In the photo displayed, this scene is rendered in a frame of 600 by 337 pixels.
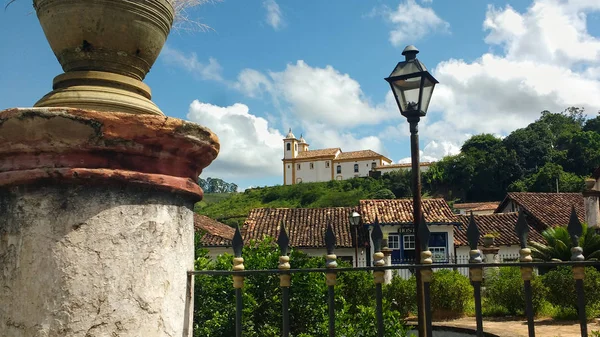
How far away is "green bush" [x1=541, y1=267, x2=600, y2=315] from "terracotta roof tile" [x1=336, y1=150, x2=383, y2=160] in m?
60.7

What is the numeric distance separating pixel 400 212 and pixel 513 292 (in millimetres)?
11382

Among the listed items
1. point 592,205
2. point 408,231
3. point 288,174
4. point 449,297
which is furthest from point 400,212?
point 288,174

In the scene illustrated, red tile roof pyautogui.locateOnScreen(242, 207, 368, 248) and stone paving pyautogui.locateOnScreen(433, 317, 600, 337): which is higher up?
red tile roof pyautogui.locateOnScreen(242, 207, 368, 248)

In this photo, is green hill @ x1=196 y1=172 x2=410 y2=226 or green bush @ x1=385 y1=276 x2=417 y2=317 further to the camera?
green hill @ x1=196 y1=172 x2=410 y2=226

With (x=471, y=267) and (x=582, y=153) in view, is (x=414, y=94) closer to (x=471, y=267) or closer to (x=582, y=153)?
(x=471, y=267)

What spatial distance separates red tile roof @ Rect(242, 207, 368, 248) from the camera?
2177 centimetres

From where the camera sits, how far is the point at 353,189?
62.3m

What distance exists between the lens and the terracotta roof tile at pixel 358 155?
72238 mm

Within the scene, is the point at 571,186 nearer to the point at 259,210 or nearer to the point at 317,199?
the point at 317,199

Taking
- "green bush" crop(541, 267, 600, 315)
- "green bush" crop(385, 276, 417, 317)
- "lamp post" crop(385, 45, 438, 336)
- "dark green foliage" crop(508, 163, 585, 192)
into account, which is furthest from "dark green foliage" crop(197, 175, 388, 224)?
"lamp post" crop(385, 45, 438, 336)

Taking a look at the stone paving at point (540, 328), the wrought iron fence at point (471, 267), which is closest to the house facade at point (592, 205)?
the stone paving at point (540, 328)

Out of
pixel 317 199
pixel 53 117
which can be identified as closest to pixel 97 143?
pixel 53 117

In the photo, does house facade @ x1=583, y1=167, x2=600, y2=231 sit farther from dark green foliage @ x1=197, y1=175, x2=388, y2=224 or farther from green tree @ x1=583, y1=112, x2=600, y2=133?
green tree @ x1=583, y1=112, x2=600, y2=133

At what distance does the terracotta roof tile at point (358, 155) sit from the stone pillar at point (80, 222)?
70931 mm
